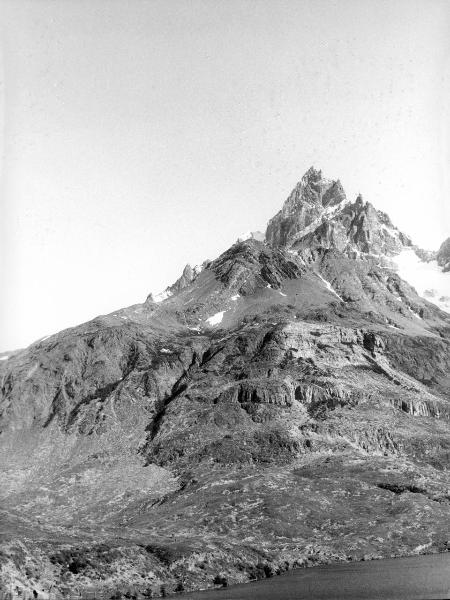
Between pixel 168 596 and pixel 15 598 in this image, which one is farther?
pixel 168 596

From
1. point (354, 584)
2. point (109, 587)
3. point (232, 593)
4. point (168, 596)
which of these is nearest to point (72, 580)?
point (109, 587)

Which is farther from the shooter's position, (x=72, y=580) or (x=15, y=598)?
(x=72, y=580)

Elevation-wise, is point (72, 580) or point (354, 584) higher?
point (72, 580)

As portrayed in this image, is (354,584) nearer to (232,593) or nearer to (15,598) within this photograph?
(232,593)

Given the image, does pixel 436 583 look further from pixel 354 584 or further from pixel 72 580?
pixel 72 580

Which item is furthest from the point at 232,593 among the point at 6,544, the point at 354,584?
the point at 6,544

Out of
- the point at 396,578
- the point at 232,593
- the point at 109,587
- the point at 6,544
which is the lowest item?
the point at 396,578

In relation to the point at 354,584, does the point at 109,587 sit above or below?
above

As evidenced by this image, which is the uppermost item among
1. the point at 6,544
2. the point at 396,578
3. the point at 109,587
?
the point at 6,544

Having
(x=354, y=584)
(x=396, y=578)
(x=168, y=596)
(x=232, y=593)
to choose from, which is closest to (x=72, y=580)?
(x=168, y=596)
